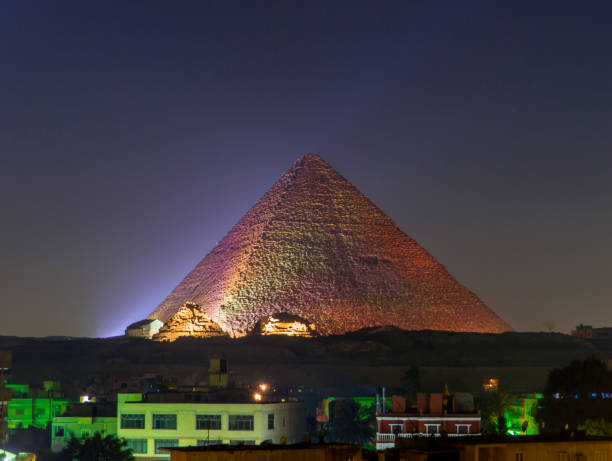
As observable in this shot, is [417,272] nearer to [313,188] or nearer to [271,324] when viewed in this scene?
[313,188]

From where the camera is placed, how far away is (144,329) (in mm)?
147125

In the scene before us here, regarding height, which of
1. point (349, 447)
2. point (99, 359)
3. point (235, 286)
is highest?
point (235, 286)

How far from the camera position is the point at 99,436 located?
5838 centimetres

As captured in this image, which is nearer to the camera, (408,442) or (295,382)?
(408,442)

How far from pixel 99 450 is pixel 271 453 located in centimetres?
3028

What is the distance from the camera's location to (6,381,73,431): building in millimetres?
76688

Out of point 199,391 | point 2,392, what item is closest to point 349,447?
point 2,392

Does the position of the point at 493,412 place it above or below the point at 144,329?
below

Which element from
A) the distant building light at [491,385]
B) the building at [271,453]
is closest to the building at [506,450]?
the building at [271,453]

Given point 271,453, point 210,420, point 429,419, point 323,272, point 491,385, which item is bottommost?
point 271,453

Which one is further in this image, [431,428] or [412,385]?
[412,385]

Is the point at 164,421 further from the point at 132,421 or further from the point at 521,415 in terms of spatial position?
the point at 521,415

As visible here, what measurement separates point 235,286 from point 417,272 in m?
22.0

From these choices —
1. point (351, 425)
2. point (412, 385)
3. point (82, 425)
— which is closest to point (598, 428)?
point (351, 425)
